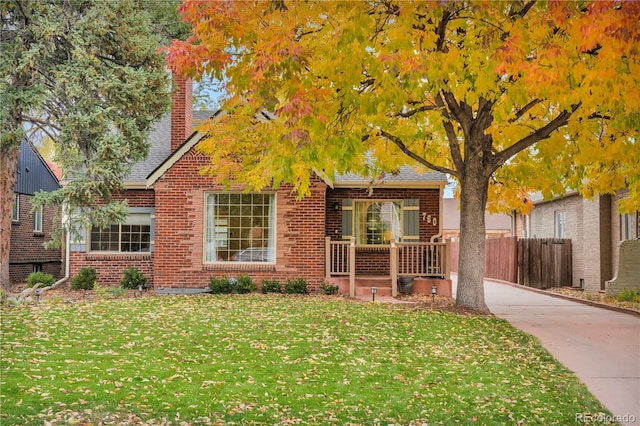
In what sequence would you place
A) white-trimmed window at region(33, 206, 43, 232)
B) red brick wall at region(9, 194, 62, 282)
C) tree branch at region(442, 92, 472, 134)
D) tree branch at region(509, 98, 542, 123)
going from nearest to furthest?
1. tree branch at region(509, 98, 542, 123)
2. tree branch at region(442, 92, 472, 134)
3. red brick wall at region(9, 194, 62, 282)
4. white-trimmed window at region(33, 206, 43, 232)

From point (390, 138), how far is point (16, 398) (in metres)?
9.13

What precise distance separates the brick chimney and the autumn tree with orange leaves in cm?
528

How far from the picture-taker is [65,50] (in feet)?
59.2

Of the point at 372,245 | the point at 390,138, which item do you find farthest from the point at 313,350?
the point at 372,245

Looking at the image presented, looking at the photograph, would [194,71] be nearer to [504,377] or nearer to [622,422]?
[504,377]

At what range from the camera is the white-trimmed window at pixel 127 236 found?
1853 centimetres

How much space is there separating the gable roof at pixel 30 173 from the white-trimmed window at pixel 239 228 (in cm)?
929

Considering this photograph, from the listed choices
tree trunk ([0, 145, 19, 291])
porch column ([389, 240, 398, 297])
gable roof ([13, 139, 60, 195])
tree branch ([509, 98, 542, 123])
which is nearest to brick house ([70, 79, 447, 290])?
porch column ([389, 240, 398, 297])

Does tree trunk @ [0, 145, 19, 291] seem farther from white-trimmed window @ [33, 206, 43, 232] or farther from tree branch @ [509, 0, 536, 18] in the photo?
tree branch @ [509, 0, 536, 18]

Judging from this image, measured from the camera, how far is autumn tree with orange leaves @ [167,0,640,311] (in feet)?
28.1

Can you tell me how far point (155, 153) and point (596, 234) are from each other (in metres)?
13.9

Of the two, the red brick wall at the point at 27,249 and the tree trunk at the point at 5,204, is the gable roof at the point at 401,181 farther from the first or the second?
the red brick wall at the point at 27,249

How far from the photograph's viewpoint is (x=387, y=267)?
61.8 feet

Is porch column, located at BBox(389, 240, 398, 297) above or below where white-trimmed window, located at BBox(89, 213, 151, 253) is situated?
below
